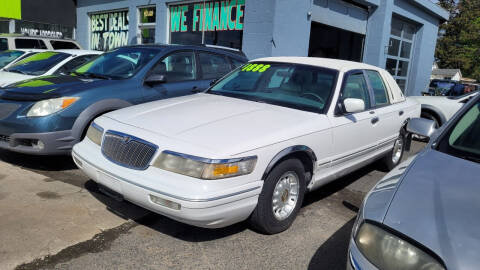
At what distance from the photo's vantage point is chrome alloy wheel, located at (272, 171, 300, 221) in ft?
11.1

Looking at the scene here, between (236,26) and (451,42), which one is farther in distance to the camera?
(451,42)

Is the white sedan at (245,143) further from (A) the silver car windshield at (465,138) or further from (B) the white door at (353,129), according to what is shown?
(A) the silver car windshield at (465,138)

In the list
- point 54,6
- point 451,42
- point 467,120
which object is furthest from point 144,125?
point 451,42

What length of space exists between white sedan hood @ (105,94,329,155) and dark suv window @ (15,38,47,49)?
31.3 feet

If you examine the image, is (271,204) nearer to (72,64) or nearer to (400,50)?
(72,64)

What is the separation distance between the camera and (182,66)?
5.86m

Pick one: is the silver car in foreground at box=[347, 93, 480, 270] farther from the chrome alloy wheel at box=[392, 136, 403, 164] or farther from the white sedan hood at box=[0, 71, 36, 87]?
the white sedan hood at box=[0, 71, 36, 87]

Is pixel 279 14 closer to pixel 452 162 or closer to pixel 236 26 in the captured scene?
pixel 236 26

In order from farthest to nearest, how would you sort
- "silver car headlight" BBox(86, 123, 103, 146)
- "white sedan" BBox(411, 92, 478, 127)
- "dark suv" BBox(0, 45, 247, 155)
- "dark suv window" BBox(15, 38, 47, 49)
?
"dark suv window" BBox(15, 38, 47, 49), "white sedan" BBox(411, 92, 478, 127), "dark suv" BBox(0, 45, 247, 155), "silver car headlight" BBox(86, 123, 103, 146)

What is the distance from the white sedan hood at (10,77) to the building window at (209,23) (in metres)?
4.60

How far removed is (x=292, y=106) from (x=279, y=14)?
5866 mm

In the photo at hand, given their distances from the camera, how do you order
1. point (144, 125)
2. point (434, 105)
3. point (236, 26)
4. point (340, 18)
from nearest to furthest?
point (144, 125)
point (434, 105)
point (236, 26)
point (340, 18)

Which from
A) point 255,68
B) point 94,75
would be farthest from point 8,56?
point 255,68

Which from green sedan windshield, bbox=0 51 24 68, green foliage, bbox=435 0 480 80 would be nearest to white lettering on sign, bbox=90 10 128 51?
green sedan windshield, bbox=0 51 24 68
